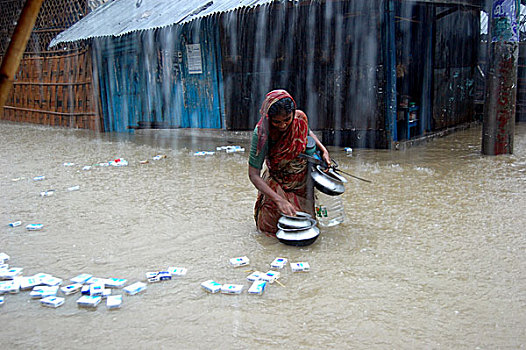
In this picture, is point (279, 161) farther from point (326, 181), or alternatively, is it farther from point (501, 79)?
point (501, 79)

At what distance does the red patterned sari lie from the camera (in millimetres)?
4094

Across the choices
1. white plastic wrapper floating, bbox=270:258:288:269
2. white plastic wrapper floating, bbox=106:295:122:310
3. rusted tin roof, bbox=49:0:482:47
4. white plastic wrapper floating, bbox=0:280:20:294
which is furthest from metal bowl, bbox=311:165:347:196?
rusted tin roof, bbox=49:0:482:47

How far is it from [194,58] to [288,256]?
7.02 meters

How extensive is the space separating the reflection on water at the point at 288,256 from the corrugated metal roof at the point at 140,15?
281cm

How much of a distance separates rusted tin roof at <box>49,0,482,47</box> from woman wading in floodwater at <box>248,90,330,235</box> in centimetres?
361

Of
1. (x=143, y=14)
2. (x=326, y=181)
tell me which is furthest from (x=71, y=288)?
(x=143, y=14)

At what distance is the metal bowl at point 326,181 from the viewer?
406 centimetres

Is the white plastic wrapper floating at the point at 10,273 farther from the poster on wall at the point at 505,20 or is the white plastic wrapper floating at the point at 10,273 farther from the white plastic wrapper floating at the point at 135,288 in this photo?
the poster on wall at the point at 505,20

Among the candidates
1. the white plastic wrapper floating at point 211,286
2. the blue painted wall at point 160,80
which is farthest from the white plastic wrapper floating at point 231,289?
the blue painted wall at point 160,80

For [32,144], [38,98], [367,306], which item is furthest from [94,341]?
[38,98]

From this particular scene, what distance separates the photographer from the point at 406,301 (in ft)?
9.98

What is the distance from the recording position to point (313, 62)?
330 inches

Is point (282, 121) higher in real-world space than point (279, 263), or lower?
higher

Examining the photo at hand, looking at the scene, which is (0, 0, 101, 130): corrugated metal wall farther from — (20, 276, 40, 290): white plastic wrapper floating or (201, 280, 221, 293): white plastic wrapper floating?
(201, 280, 221, 293): white plastic wrapper floating
